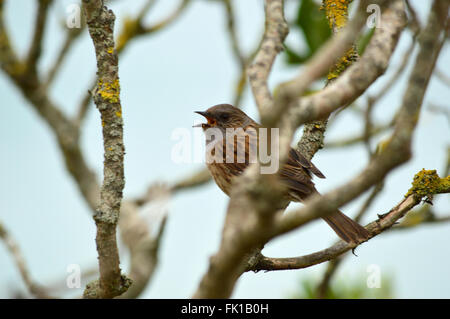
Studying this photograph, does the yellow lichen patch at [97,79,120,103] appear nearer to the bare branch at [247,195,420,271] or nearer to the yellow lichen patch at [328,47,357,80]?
the bare branch at [247,195,420,271]

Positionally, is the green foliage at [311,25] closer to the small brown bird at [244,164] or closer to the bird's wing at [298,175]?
the small brown bird at [244,164]

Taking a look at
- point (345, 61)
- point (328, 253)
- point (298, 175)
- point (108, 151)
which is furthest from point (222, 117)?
point (108, 151)

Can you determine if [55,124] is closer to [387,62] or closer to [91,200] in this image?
[91,200]

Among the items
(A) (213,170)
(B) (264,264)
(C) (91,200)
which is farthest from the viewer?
(C) (91,200)

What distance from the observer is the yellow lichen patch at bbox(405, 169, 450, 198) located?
12.0ft

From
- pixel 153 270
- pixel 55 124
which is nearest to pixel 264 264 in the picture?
pixel 153 270

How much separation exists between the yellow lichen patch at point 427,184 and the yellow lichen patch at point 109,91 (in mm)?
1872

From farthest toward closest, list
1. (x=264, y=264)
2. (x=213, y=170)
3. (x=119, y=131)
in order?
(x=213, y=170) < (x=264, y=264) < (x=119, y=131)

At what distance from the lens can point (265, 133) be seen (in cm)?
215

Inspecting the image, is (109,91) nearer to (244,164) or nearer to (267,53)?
Result: (267,53)

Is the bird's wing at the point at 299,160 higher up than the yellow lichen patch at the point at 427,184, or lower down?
higher up

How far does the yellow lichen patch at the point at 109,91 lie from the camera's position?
3334 mm

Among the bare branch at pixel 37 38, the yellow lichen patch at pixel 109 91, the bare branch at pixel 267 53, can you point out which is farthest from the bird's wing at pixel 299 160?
the bare branch at pixel 37 38
